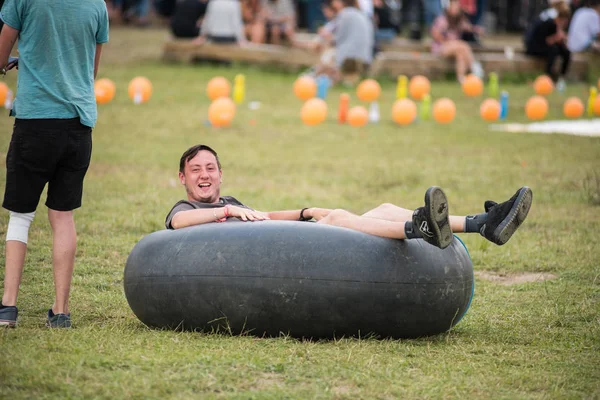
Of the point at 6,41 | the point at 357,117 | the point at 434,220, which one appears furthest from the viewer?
the point at 357,117

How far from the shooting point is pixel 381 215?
595 centimetres

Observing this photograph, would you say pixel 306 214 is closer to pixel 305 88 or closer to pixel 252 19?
pixel 305 88

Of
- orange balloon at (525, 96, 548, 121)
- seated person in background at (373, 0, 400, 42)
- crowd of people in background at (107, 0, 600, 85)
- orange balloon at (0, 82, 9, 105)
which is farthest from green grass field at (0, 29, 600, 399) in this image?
seated person in background at (373, 0, 400, 42)

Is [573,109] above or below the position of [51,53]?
below

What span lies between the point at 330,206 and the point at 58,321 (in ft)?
15.6

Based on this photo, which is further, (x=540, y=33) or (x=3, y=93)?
(x=540, y=33)

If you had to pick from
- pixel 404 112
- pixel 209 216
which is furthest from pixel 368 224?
pixel 404 112

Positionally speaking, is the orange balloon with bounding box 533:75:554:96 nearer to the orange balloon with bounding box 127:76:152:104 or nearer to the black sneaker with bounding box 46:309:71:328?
the orange balloon with bounding box 127:76:152:104

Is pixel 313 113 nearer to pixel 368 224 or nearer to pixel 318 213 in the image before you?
pixel 318 213

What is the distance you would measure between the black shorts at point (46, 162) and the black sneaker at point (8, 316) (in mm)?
616

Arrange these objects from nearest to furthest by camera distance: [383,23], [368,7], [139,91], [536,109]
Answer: [536,109] < [139,91] < [368,7] < [383,23]

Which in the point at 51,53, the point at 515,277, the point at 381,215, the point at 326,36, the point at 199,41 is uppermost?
the point at 326,36

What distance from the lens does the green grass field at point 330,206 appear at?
4668mm

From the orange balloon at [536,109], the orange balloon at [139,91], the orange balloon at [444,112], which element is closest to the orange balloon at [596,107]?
the orange balloon at [536,109]
